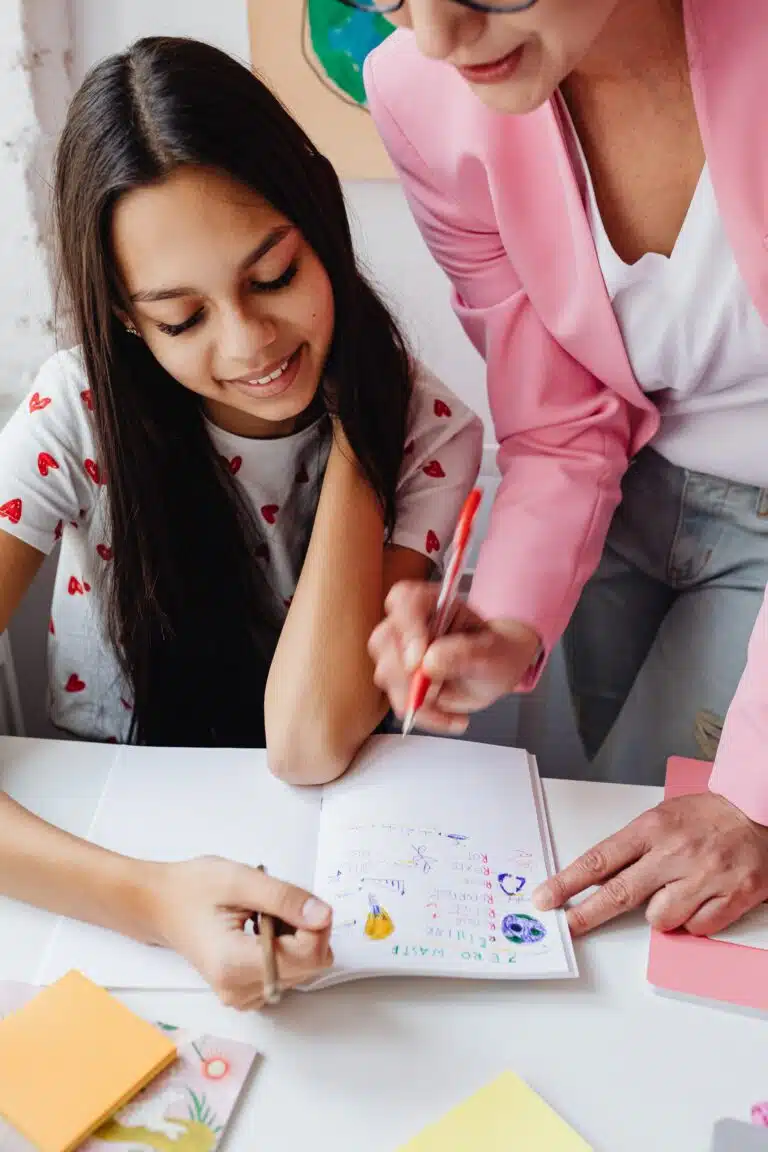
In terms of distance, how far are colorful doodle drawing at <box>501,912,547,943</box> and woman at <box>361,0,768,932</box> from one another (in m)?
0.02

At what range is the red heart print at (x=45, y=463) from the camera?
0.96 m

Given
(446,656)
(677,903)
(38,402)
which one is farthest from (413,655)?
(38,402)

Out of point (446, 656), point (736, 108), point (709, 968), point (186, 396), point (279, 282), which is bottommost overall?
point (709, 968)

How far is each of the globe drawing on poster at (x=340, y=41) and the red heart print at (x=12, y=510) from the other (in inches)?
29.0

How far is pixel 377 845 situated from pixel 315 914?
13 centimetres

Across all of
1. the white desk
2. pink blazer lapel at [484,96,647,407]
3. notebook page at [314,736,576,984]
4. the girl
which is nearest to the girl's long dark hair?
the girl

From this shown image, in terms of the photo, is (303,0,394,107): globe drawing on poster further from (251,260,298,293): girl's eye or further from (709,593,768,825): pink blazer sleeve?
(709,593,768,825): pink blazer sleeve

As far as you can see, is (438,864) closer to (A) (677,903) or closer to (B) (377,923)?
(B) (377,923)

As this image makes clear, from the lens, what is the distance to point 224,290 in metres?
0.82

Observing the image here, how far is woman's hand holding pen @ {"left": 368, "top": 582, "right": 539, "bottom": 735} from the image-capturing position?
76 cm

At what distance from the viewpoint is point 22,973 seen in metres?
0.69

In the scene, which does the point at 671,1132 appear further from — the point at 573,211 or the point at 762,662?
the point at 573,211

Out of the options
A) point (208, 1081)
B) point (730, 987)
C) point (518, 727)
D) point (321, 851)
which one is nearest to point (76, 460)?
point (321, 851)

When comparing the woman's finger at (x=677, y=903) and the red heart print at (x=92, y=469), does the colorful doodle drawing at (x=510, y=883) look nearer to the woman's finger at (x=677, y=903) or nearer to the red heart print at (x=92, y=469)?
the woman's finger at (x=677, y=903)
